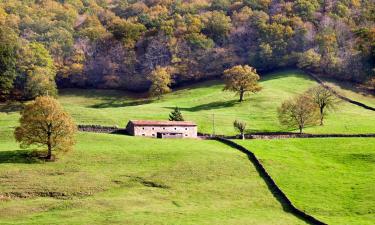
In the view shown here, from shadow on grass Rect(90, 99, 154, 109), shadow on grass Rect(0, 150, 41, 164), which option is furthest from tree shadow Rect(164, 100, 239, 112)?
shadow on grass Rect(0, 150, 41, 164)

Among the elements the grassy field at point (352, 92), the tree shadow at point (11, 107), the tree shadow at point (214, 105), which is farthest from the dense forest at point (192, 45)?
the tree shadow at point (214, 105)

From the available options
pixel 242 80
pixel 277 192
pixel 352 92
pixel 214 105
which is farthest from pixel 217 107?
pixel 277 192

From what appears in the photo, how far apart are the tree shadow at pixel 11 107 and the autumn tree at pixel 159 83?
31.0 meters

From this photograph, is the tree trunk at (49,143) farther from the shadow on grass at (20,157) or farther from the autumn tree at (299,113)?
the autumn tree at (299,113)

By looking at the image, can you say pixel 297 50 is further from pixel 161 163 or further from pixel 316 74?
pixel 161 163

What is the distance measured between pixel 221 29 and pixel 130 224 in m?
122

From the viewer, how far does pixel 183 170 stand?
265ft

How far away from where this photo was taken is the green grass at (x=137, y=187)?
6656 cm

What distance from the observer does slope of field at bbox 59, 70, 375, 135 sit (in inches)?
4444

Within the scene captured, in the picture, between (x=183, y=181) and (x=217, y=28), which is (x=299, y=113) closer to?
(x=183, y=181)

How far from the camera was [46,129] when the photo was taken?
8400 centimetres

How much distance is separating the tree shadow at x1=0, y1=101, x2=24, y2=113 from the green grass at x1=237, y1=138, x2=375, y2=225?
5823 cm

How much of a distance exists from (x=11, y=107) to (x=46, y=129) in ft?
181

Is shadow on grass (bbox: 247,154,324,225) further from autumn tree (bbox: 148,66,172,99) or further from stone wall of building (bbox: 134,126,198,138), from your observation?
autumn tree (bbox: 148,66,172,99)
